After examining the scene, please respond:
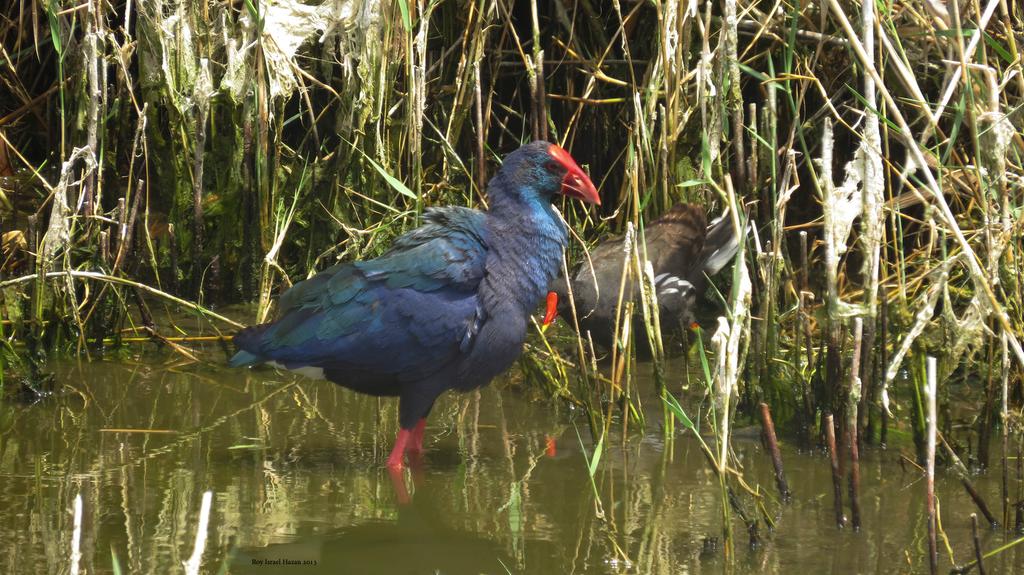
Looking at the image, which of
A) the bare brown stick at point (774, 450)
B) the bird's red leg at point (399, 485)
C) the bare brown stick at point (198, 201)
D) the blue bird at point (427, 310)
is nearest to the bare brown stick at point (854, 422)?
the bare brown stick at point (774, 450)

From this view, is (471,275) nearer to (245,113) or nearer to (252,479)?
(252,479)

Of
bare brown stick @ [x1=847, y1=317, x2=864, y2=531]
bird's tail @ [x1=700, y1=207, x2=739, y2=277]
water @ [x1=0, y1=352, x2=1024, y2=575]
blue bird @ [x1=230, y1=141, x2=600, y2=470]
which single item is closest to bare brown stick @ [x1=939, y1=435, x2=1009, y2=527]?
water @ [x1=0, y1=352, x2=1024, y2=575]

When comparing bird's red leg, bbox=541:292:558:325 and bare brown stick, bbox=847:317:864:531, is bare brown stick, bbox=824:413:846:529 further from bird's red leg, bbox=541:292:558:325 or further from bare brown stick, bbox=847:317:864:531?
bird's red leg, bbox=541:292:558:325

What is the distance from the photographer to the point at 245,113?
4785mm

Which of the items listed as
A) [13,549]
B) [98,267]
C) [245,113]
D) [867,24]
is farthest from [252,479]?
[867,24]

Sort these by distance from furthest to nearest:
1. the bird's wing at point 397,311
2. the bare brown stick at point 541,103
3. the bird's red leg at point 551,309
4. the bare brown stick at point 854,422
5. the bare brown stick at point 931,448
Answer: the bird's red leg at point 551,309 < the bare brown stick at point 541,103 < the bird's wing at point 397,311 < the bare brown stick at point 854,422 < the bare brown stick at point 931,448

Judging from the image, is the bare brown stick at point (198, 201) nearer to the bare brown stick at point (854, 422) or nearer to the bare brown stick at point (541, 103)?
the bare brown stick at point (541, 103)

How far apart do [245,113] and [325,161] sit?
→ 1.35 feet

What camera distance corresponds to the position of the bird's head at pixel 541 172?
395 cm

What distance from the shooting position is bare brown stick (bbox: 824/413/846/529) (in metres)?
3.05

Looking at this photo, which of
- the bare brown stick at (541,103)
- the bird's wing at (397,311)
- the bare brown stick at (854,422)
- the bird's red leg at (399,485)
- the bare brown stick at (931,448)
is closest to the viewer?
the bare brown stick at (931,448)

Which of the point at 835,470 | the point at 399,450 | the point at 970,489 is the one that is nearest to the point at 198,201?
the point at 399,450

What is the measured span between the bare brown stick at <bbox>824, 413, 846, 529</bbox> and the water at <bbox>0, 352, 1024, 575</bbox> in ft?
0.17

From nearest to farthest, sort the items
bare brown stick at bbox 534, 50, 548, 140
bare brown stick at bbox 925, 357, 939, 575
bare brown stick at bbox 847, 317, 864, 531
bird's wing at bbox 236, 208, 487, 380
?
bare brown stick at bbox 925, 357, 939, 575, bare brown stick at bbox 847, 317, 864, 531, bird's wing at bbox 236, 208, 487, 380, bare brown stick at bbox 534, 50, 548, 140
